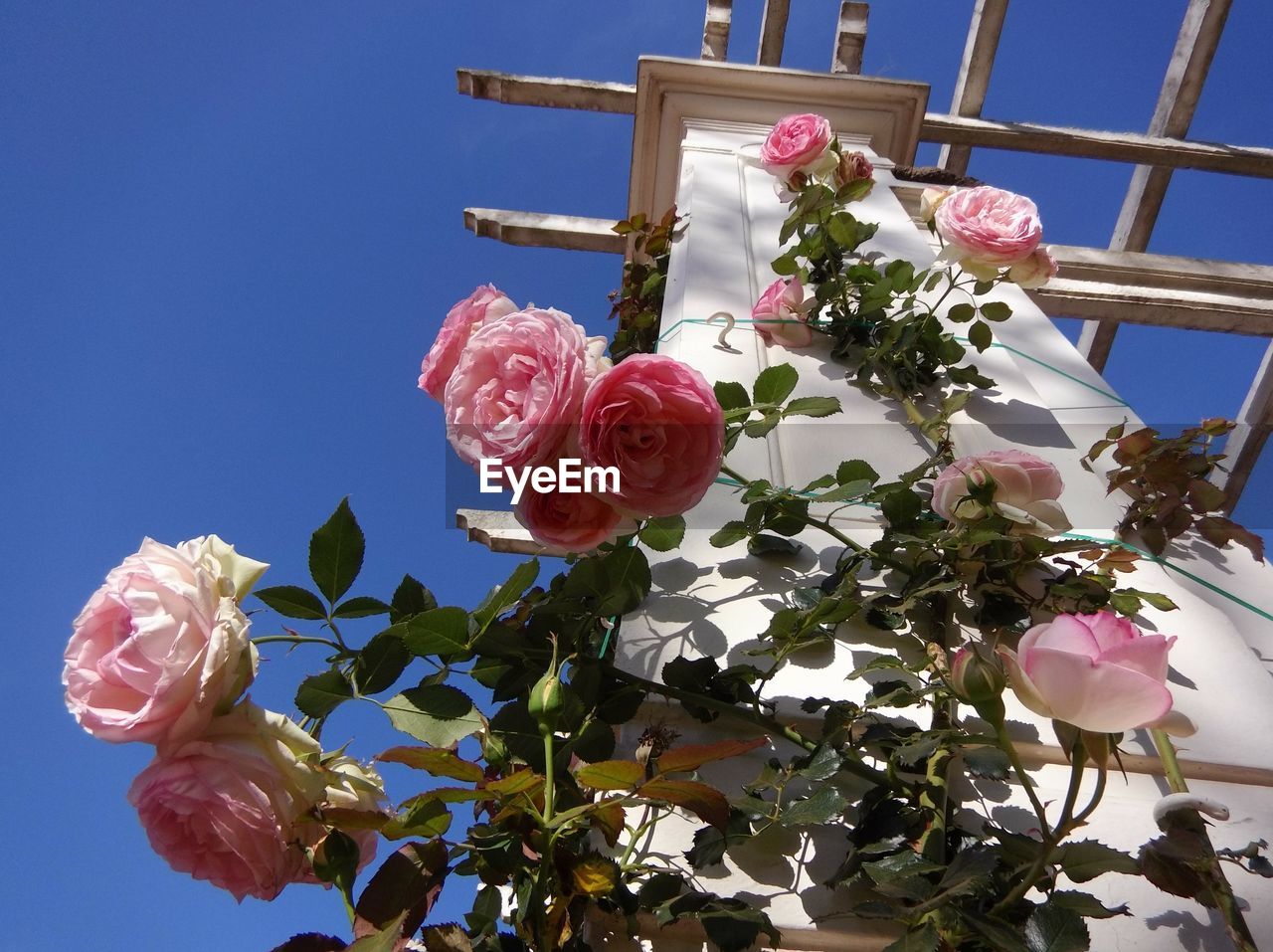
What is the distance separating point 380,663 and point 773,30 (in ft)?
13.5

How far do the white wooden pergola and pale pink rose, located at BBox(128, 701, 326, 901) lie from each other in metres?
3.08

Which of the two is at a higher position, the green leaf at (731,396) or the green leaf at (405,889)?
the green leaf at (731,396)

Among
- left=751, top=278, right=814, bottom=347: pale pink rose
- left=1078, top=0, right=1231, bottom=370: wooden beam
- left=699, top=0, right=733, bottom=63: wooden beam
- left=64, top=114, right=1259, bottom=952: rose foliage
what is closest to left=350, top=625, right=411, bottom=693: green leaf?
left=64, top=114, right=1259, bottom=952: rose foliage

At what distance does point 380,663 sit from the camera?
760 millimetres

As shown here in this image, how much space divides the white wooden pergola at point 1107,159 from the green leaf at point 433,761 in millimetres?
3063

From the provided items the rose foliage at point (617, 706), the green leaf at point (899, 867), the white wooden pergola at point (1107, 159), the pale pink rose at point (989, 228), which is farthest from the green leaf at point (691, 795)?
the white wooden pergola at point (1107, 159)

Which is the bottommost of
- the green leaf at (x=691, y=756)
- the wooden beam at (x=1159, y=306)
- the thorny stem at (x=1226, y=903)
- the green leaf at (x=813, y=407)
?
the wooden beam at (x=1159, y=306)

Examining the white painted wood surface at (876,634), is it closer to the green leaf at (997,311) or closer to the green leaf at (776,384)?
the green leaf at (997,311)

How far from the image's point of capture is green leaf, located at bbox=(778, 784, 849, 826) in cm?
72

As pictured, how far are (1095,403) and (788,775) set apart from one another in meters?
1.19

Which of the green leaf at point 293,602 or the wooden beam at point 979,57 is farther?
the wooden beam at point 979,57

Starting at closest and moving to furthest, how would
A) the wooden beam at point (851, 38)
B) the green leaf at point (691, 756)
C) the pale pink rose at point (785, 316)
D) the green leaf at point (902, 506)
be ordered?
the green leaf at point (691, 756)
the green leaf at point (902, 506)
the pale pink rose at point (785, 316)
the wooden beam at point (851, 38)

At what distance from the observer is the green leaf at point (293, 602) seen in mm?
778

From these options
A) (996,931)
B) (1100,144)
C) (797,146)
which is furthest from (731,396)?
(1100,144)
